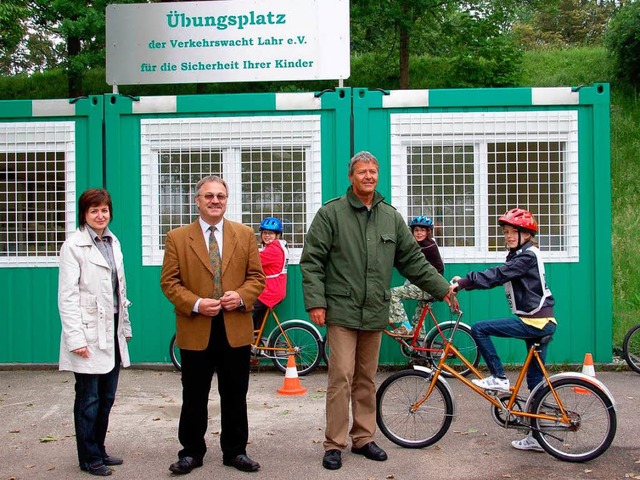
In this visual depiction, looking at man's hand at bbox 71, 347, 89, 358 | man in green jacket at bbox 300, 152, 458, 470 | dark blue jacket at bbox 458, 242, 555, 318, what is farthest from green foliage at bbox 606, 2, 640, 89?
man's hand at bbox 71, 347, 89, 358

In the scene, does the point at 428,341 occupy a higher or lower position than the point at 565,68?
lower

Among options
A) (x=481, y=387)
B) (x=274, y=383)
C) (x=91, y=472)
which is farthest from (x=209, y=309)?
(x=274, y=383)

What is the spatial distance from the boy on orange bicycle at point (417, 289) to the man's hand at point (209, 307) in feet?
10.9

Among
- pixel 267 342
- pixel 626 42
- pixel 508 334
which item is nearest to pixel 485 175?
pixel 267 342

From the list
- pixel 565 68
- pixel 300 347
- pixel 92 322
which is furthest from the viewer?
pixel 565 68

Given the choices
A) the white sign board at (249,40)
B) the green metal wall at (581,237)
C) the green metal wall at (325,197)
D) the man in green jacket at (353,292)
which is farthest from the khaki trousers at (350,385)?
the white sign board at (249,40)

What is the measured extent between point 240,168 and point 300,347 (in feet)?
6.78

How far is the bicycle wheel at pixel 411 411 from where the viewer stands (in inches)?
218

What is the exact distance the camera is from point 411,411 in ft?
18.3

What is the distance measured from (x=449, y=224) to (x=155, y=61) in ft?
12.2

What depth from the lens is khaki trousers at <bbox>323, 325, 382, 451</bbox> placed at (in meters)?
5.21

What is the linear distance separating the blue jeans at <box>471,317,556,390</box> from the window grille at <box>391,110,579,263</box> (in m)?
2.86

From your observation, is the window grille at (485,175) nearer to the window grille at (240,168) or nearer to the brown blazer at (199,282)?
the window grille at (240,168)

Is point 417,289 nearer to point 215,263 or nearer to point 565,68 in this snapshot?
point 215,263
